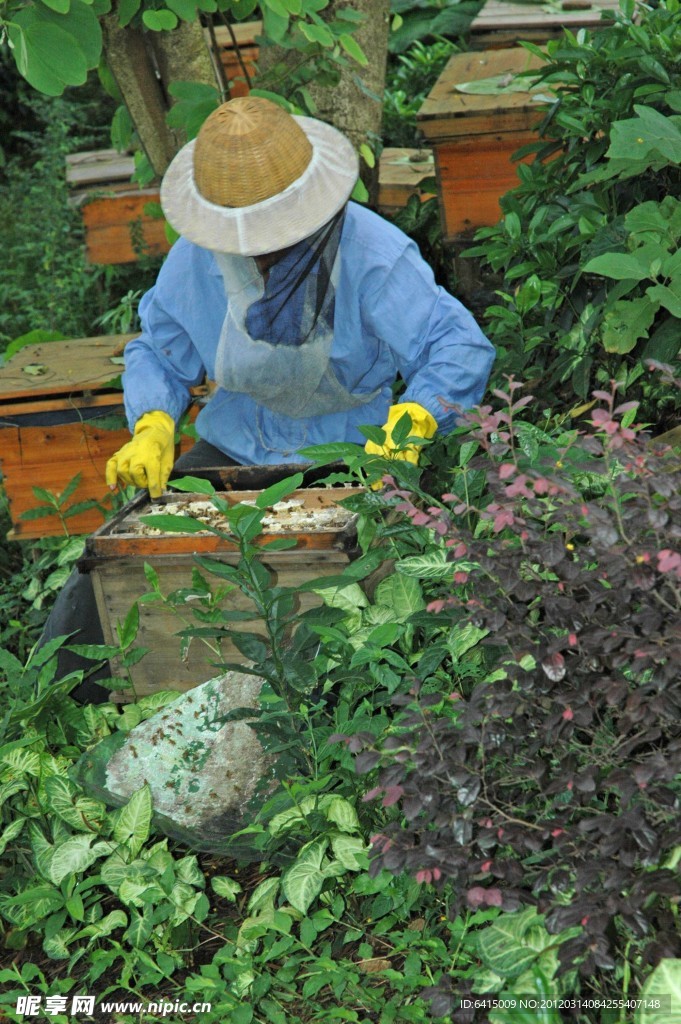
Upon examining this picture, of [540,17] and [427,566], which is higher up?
[540,17]

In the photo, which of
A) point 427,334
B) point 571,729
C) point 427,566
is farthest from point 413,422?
point 571,729

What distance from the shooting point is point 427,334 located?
304cm

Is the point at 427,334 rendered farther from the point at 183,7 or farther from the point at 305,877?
the point at 305,877

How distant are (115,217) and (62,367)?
5.78 ft

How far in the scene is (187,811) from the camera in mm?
2650

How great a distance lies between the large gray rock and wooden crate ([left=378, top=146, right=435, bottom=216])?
2.78 metres

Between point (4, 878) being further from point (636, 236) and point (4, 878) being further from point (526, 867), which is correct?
point (636, 236)

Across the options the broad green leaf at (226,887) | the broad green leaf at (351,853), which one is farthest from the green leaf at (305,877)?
the broad green leaf at (226,887)

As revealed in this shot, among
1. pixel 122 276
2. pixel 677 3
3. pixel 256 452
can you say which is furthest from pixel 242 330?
pixel 122 276

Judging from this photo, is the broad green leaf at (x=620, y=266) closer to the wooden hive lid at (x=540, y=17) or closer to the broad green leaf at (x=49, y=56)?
the broad green leaf at (x=49, y=56)

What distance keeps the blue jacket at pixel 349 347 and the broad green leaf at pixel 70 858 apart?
127cm

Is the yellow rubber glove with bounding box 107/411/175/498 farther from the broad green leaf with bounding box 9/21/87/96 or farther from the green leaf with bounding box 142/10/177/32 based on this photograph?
the green leaf with bounding box 142/10/177/32

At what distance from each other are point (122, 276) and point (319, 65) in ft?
8.96

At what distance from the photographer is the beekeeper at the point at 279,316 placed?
271 cm
